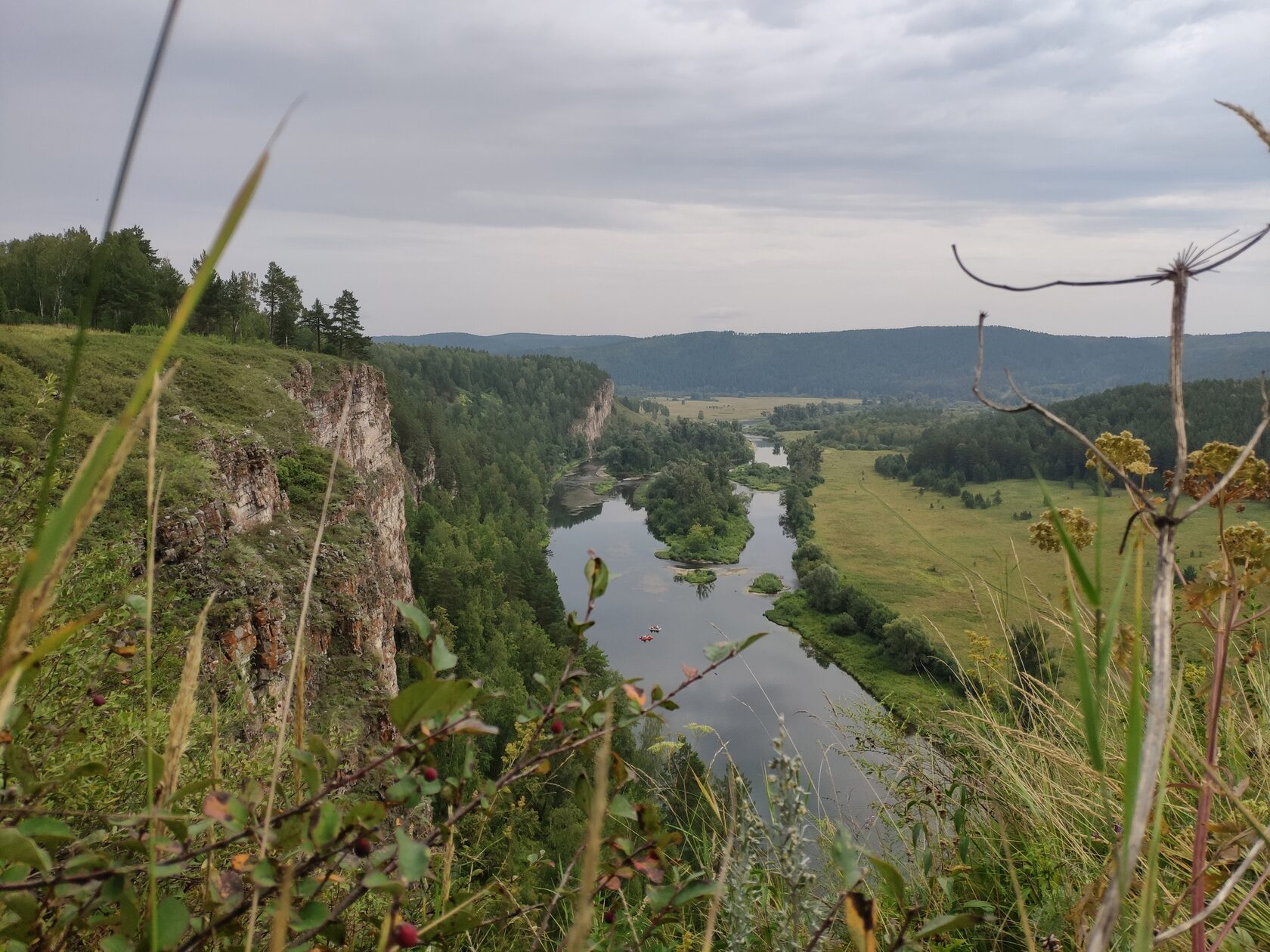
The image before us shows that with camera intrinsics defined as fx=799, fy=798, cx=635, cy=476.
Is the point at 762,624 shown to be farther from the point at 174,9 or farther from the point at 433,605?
the point at 174,9

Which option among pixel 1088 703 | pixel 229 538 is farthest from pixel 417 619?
pixel 229 538

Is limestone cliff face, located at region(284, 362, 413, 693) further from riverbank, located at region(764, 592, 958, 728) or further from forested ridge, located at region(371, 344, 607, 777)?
riverbank, located at region(764, 592, 958, 728)

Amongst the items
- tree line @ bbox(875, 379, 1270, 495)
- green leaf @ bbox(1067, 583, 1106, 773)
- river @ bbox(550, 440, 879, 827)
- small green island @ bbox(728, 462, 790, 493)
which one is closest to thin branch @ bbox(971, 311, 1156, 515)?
green leaf @ bbox(1067, 583, 1106, 773)

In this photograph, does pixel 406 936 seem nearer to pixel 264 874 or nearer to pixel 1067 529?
pixel 264 874

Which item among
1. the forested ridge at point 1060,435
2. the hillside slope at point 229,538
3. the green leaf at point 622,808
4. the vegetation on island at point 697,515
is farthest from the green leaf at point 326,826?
the forested ridge at point 1060,435

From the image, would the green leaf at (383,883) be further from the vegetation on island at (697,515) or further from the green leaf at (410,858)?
the vegetation on island at (697,515)

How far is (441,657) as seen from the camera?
125 centimetres

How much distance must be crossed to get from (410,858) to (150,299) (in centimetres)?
3510

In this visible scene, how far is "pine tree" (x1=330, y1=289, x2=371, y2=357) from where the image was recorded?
3897 cm

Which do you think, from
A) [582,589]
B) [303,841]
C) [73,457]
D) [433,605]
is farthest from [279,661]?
[582,589]

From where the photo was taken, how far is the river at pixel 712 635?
26.4m

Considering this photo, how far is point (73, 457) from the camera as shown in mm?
10398

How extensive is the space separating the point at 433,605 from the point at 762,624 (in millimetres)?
19389

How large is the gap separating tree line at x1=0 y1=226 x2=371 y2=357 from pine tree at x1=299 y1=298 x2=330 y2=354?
0.05 meters
